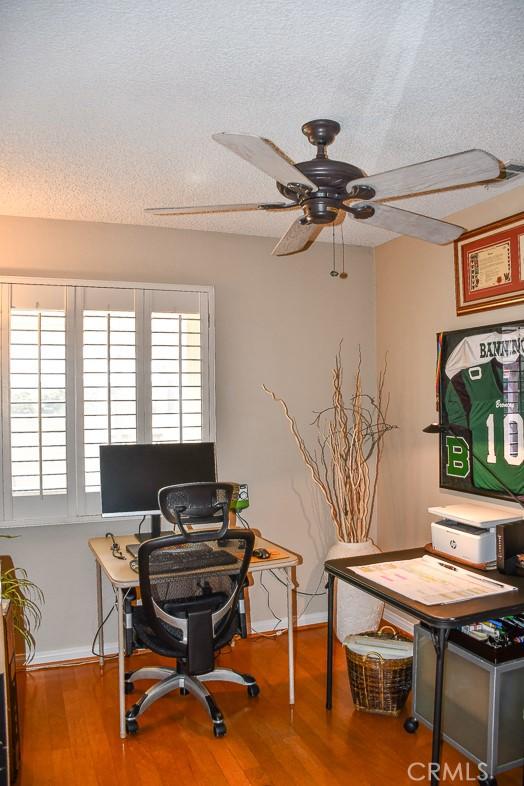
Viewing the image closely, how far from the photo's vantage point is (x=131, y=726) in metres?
2.77

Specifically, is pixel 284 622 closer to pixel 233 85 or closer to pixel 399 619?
pixel 399 619

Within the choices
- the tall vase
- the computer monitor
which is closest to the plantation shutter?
the computer monitor

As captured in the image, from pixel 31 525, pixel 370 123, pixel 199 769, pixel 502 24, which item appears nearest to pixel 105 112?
pixel 370 123

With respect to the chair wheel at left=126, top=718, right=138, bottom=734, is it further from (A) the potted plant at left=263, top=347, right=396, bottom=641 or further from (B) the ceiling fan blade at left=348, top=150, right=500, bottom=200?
(B) the ceiling fan blade at left=348, top=150, right=500, bottom=200

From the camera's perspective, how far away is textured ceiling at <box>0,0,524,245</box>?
5.53 ft

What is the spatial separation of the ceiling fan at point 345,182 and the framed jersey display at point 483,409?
3.43ft

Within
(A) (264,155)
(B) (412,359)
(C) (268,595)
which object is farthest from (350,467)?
(A) (264,155)

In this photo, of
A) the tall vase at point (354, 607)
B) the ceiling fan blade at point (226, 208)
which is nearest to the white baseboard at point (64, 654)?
the tall vase at point (354, 607)

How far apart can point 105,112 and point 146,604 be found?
1951 millimetres

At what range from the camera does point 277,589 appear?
13.2 feet

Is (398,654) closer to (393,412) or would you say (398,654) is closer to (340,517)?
(340,517)

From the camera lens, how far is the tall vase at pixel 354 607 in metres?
3.65

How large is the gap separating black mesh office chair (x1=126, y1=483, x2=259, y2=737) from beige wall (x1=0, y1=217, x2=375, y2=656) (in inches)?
35.7

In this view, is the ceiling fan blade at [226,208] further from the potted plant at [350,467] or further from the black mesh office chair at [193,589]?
the potted plant at [350,467]
